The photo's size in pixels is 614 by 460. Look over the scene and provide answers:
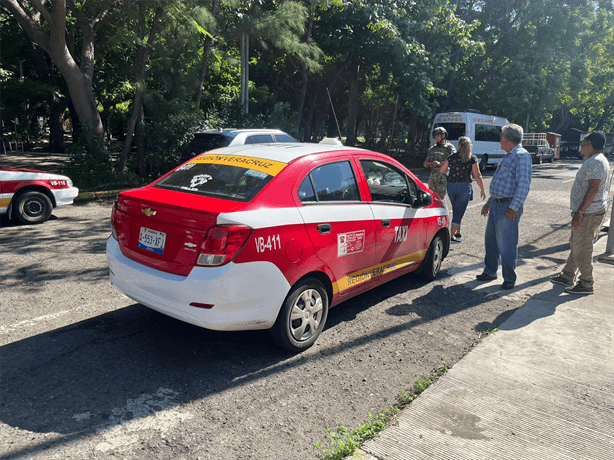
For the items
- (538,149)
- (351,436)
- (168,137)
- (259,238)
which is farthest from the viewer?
(538,149)

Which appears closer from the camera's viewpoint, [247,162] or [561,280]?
[247,162]

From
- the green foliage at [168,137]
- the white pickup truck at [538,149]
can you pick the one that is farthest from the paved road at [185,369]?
the white pickup truck at [538,149]

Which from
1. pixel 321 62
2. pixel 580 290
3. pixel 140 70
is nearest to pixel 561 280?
pixel 580 290

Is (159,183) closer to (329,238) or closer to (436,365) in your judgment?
(329,238)

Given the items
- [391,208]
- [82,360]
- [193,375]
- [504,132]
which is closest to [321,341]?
[193,375]

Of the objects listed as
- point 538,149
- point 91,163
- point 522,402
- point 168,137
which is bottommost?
point 522,402

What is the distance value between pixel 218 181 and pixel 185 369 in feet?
4.99

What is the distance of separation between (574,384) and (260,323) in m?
2.37

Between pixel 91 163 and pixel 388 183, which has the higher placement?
pixel 91 163

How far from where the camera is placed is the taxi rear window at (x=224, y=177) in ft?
13.6

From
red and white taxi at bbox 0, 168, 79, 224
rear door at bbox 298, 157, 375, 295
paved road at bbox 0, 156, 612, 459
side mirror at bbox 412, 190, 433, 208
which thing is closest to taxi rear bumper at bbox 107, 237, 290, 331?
paved road at bbox 0, 156, 612, 459

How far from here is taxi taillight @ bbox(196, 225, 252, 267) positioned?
3.68m

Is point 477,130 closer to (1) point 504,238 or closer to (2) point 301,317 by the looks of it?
(1) point 504,238

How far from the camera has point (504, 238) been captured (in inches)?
243
